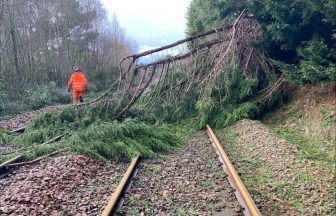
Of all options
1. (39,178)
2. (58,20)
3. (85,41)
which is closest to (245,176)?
(39,178)

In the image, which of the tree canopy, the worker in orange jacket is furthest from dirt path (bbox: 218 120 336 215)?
the worker in orange jacket

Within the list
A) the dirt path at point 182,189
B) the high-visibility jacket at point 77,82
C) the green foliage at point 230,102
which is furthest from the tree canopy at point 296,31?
the high-visibility jacket at point 77,82

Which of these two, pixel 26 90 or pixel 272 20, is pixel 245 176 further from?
pixel 26 90

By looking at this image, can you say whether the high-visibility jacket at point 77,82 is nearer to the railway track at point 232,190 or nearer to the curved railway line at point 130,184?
the curved railway line at point 130,184

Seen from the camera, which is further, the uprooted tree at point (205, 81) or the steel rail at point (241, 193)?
the uprooted tree at point (205, 81)

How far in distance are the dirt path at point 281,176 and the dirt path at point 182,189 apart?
525mm

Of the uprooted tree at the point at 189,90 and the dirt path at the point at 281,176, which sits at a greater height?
the uprooted tree at the point at 189,90

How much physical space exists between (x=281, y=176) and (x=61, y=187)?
406cm

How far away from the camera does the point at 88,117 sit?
12562 mm

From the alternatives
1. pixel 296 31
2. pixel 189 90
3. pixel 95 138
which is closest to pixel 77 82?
pixel 189 90

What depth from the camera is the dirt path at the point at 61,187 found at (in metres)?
5.48

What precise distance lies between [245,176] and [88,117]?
7.01 metres

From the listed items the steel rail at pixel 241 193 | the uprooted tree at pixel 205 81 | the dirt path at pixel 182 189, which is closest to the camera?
the steel rail at pixel 241 193

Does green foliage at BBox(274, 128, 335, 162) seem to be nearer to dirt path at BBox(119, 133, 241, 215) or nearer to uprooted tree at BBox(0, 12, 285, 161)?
uprooted tree at BBox(0, 12, 285, 161)
